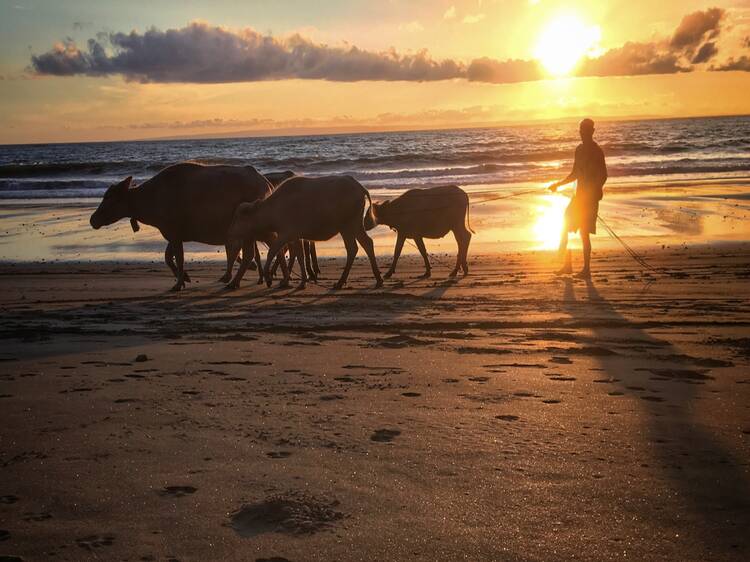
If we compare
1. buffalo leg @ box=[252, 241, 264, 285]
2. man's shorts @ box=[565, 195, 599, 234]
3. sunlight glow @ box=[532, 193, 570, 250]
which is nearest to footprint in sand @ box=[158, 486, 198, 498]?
buffalo leg @ box=[252, 241, 264, 285]

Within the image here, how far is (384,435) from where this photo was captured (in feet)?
15.7

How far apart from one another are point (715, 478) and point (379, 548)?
1.79 metres

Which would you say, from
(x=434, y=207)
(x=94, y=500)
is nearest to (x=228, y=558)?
(x=94, y=500)

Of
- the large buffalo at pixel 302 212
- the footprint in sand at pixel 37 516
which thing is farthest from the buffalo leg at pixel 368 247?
the footprint in sand at pixel 37 516

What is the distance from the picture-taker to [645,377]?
6.17m

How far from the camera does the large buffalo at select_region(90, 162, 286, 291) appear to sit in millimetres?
13273

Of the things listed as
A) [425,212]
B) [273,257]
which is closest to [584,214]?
[425,212]

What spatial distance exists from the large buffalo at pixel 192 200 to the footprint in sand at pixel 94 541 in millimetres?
9660

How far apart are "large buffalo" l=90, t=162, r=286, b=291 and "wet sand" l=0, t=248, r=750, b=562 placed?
4.03 meters

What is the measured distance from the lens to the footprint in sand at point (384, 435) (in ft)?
15.5

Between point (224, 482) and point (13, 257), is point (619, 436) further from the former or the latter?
point (13, 257)

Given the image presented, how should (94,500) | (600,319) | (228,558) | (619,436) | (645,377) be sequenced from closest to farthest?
(228,558) → (94,500) → (619,436) → (645,377) → (600,319)

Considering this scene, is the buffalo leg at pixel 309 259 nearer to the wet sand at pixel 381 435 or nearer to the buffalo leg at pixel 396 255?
the buffalo leg at pixel 396 255

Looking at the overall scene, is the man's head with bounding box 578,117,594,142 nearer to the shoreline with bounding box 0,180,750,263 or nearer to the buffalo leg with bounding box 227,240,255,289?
the shoreline with bounding box 0,180,750,263
